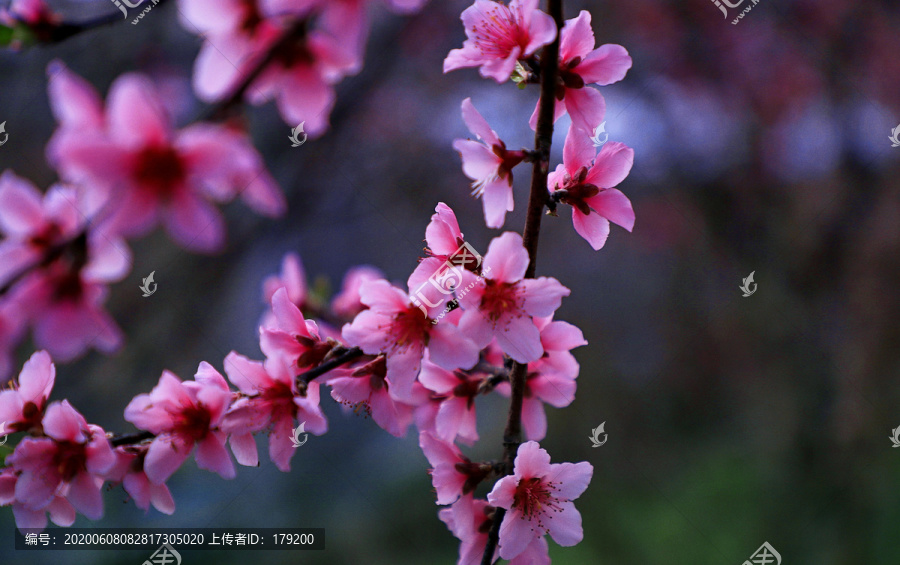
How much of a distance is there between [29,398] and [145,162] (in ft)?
1.76

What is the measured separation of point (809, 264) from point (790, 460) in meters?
1.03

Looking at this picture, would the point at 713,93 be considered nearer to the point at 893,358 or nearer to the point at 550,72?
the point at 893,358

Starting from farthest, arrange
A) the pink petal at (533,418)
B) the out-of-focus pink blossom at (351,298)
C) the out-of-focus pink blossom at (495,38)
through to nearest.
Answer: the out-of-focus pink blossom at (351,298)
the pink petal at (533,418)
the out-of-focus pink blossom at (495,38)

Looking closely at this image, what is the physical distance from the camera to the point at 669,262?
3.80 m

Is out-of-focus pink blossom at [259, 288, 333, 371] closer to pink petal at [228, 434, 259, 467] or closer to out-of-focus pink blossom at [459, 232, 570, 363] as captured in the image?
pink petal at [228, 434, 259, 467]

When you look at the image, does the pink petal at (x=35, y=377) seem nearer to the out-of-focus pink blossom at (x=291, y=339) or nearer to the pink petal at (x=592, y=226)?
the out-of-focus pink blossom at (x=291, y=339)

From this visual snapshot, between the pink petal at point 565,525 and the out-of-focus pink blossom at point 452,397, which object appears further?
the out-of-focus pink blossom at point 452,397

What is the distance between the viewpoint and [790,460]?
2.64 meters

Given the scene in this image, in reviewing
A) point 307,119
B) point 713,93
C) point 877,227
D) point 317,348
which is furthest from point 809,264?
point 307,119

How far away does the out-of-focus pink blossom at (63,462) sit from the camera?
0.64 metres

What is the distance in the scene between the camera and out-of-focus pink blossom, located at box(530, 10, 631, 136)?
671 millimetres

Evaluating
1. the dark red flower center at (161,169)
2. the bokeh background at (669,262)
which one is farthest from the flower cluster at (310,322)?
the bokeh background at (669,262)

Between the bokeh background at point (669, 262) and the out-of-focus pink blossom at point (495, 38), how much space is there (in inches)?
52.9

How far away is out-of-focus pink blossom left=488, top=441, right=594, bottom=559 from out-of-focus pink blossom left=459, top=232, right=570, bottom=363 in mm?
135
